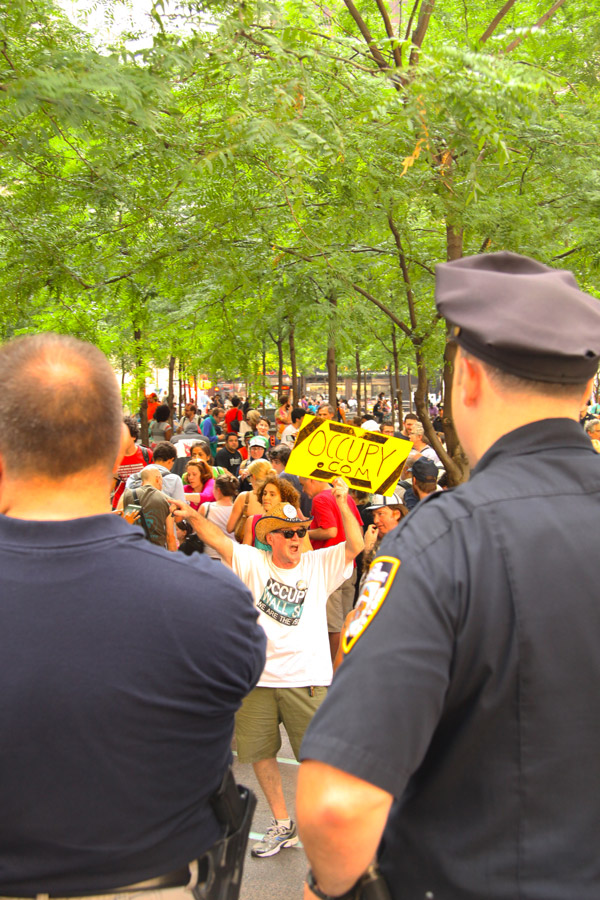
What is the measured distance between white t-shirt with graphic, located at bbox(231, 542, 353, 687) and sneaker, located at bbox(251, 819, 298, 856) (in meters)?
0.80

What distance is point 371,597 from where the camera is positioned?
1419 mm

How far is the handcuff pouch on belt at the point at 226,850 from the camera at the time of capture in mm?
1839

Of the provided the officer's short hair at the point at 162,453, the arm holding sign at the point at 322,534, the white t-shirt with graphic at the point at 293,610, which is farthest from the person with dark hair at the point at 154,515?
the officer's short hair at the point at 162,453

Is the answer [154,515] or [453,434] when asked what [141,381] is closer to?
[453,434]

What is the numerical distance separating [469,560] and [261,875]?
11.8ft

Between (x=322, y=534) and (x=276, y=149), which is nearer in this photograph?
(x=276, y=149)

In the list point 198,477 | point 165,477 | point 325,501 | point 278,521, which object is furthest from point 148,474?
point 278,521

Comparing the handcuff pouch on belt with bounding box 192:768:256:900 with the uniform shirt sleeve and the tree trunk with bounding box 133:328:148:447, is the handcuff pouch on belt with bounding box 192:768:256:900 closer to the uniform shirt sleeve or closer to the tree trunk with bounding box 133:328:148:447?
the uniform shirt sleeve

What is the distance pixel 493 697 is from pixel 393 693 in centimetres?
19

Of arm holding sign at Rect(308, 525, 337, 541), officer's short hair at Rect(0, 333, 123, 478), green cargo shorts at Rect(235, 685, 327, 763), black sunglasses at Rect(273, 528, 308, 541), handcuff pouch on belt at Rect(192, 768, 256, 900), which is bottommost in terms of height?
green cargo shorts at Rect(235, 685, 327, 763)

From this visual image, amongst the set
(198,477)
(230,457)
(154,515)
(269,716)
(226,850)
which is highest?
(226,850)

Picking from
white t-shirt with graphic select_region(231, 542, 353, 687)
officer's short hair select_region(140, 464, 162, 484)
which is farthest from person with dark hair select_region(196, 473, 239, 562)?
white t-shirt with graphic select_region(231, 542, 353, 687)

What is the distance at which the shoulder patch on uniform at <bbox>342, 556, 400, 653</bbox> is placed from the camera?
1.38 metres

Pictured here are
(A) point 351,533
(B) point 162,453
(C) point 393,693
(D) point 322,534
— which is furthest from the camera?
(B) point 162,453
